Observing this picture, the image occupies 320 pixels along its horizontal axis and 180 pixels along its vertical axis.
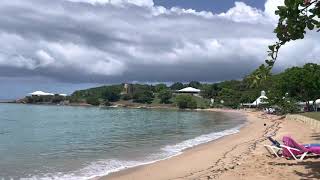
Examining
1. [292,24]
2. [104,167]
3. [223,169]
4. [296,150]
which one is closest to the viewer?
[292,24]

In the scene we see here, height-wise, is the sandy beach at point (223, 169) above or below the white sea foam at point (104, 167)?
above

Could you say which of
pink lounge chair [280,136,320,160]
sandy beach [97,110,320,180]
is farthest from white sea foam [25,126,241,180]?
pink lounge chair [280,136,320,160]

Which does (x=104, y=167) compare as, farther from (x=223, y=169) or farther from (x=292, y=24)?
(x=292, y=24)

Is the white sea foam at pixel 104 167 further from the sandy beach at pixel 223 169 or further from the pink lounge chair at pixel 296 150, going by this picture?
the pink lounge chair at pixel 296 150

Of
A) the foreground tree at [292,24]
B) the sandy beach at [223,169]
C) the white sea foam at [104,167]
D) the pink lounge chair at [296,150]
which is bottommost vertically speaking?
the white sea foam at [104,167]

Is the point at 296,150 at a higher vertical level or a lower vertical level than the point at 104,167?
higher

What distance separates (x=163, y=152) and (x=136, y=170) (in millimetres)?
8409

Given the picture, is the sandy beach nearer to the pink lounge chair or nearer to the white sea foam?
the pink lounge chair

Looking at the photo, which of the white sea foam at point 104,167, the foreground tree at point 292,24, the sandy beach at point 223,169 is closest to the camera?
the foreground tree at point 292,24

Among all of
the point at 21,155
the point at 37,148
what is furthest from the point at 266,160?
the point at 37,148

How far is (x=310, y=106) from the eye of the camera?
10550cm

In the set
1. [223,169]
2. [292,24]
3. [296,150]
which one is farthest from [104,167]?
[292,24]

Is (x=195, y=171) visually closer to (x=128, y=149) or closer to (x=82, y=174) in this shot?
(x=82, y=174)

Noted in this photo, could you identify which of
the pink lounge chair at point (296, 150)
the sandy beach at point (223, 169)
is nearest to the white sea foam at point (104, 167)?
the sandy beach at point (223, 169)
